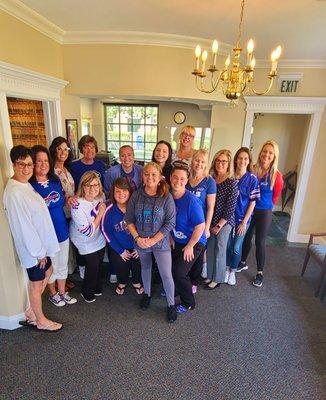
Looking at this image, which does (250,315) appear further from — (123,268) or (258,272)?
(123,268)

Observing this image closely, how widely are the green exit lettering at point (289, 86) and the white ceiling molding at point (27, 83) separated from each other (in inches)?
113

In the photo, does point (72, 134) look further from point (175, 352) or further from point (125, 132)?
point (125, 132)

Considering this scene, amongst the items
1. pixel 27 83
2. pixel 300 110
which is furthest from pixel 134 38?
pixel 300 110

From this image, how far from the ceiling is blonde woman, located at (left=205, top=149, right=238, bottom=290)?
3.78ft

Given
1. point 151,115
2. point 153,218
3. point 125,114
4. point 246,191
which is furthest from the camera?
point 125,114

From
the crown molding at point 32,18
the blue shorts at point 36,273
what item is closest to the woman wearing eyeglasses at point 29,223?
the blue shorts at point 36,273

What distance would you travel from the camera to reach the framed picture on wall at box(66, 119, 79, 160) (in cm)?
312

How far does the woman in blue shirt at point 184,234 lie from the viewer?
209 centimetres

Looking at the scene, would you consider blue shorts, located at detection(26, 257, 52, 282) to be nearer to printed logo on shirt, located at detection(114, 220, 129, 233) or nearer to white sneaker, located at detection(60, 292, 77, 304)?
white sneaker, located at detection(60, 292, 77, 304)

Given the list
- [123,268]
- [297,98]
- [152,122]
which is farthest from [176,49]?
[152,122]

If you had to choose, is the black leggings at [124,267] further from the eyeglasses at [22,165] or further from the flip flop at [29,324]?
the eyeglasses at [22,165]

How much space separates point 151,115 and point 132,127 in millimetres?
793

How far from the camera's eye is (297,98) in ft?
11.4

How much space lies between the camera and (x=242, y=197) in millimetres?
2562
